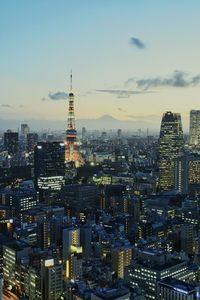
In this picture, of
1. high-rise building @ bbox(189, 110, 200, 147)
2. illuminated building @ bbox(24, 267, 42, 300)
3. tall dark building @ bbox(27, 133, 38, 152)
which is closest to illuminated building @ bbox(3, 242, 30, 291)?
illuminated building @ bbox(24, 267, 42, 300)

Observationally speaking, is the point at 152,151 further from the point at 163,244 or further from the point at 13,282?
the point at 13,282

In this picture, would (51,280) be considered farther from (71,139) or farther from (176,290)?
(71,139)

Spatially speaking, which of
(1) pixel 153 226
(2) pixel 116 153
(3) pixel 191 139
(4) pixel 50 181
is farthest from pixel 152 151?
(1) pixel 153 226

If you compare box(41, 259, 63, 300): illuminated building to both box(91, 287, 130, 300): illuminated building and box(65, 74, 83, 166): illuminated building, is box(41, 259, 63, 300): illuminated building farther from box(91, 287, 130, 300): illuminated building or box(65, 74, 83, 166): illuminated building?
box(65, 74, 83, 166): illuminated building

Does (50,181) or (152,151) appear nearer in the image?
(50,181)

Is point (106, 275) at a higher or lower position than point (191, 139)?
lower

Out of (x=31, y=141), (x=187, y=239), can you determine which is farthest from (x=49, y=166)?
(x=31, y=141)
